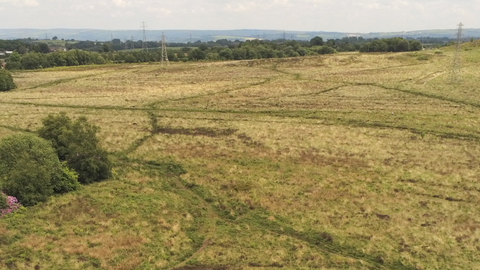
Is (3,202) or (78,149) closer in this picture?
(3,202)

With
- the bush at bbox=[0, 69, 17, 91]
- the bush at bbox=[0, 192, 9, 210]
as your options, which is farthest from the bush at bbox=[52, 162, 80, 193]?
the bush at bbox=[0, 69, 17, 91]

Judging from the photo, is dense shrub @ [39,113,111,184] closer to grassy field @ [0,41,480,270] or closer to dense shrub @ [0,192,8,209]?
grassy field @ [0,41,480,270]

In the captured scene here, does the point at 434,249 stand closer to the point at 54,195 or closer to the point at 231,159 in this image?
the point at 231,159

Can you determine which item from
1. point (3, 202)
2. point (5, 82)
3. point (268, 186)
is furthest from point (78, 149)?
point (5, 82)

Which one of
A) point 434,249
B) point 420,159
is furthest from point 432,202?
point 420,159

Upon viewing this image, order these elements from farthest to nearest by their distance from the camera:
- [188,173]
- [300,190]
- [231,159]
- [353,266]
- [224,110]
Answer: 1. [224,110]
2. [231,159]
3. [188,173]
4. [300,190]
5. [353,266]

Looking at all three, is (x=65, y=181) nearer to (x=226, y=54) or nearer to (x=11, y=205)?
(x=11, y=205)

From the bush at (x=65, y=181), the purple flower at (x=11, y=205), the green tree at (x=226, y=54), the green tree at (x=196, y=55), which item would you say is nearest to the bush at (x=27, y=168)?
the bush at (x=65, y=181)
